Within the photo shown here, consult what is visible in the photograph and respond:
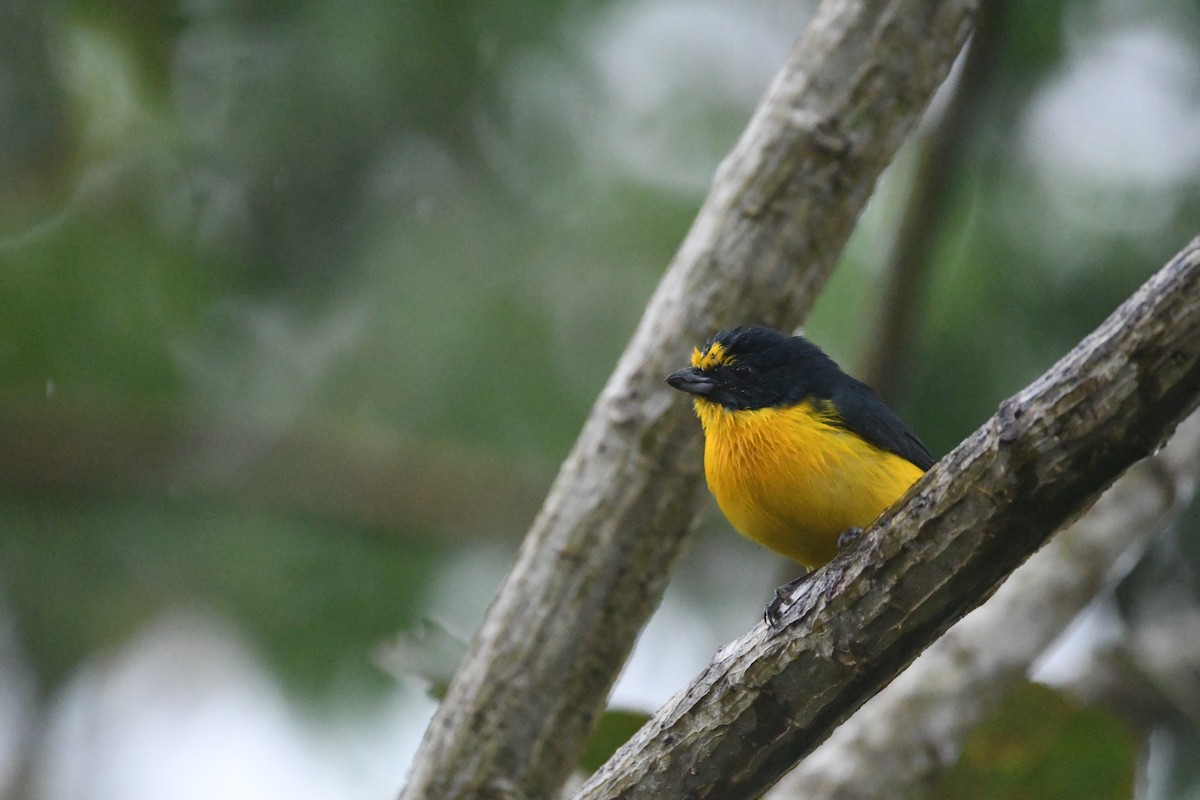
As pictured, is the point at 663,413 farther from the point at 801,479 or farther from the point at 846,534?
the point at 846,534

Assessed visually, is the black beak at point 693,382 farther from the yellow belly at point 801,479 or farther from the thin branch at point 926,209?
the thin branch at point 926,209

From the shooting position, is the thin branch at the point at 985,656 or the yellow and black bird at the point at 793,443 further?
the thin branch at the point at 985,656

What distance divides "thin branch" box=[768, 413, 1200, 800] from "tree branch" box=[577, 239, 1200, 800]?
186cm

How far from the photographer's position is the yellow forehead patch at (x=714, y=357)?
371 cm

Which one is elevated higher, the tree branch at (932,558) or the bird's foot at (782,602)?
the bird's foot at (782,602)

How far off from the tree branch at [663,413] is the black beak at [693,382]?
0.28 metres

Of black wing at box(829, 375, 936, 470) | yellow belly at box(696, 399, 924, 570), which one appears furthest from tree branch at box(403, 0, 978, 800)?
black wing at box(829, 375, 936, 470)

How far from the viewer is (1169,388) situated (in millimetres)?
1899

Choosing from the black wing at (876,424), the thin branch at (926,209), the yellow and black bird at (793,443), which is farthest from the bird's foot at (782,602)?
the thin branch at (926,209)

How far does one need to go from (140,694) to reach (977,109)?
4867 millimetres

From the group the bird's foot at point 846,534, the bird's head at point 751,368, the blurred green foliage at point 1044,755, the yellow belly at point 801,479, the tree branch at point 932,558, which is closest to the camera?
the tree branch at point 932,558

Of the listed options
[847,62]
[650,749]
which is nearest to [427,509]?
[847,62]

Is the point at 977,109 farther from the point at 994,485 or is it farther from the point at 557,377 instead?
the point at 994,485

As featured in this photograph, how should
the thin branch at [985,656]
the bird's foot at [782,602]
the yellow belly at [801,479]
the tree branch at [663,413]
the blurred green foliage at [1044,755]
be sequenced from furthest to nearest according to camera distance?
1. the thin branch at [985,656]
2. the blurred green foliage at [1044,755]
3. the tree branch at [663,413]
4. the yellow belly at [801,479]
5. the bird's foot at [782,602]
